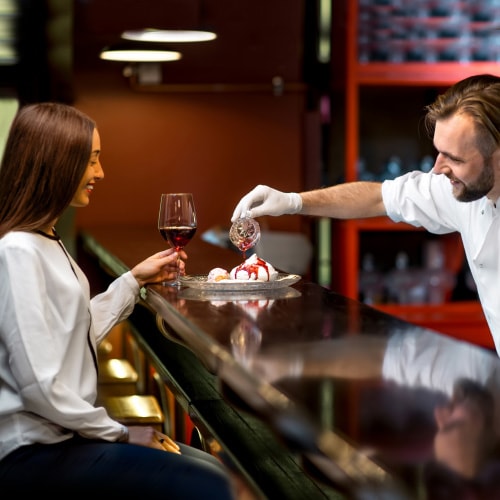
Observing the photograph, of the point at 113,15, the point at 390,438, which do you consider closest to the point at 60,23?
the point at 113,15

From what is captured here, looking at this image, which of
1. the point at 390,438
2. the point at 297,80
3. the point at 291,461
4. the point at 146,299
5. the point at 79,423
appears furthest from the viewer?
the point at 297,80

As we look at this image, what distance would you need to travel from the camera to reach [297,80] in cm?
523

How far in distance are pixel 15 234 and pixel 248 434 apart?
67 cm

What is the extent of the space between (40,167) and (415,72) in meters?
3.26

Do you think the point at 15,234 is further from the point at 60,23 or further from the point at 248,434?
the point at 60,23

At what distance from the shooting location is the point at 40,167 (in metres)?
1.95

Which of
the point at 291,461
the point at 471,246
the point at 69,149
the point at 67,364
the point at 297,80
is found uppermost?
the point at 297,80

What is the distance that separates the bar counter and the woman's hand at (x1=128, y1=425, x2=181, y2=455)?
0.10m

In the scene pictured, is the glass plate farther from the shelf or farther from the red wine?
the shelf

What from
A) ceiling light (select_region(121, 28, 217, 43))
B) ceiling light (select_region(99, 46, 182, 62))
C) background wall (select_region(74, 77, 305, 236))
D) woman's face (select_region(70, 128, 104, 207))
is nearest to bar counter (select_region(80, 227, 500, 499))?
woman's face (select_region(70, 128, 104, 207))

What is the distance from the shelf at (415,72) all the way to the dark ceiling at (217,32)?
52cm

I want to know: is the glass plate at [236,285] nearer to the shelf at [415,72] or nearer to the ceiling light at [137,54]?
the ceiling light at [137,54]

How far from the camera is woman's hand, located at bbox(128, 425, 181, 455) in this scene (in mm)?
1890

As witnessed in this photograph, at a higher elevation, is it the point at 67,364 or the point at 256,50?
the point at 256,50
